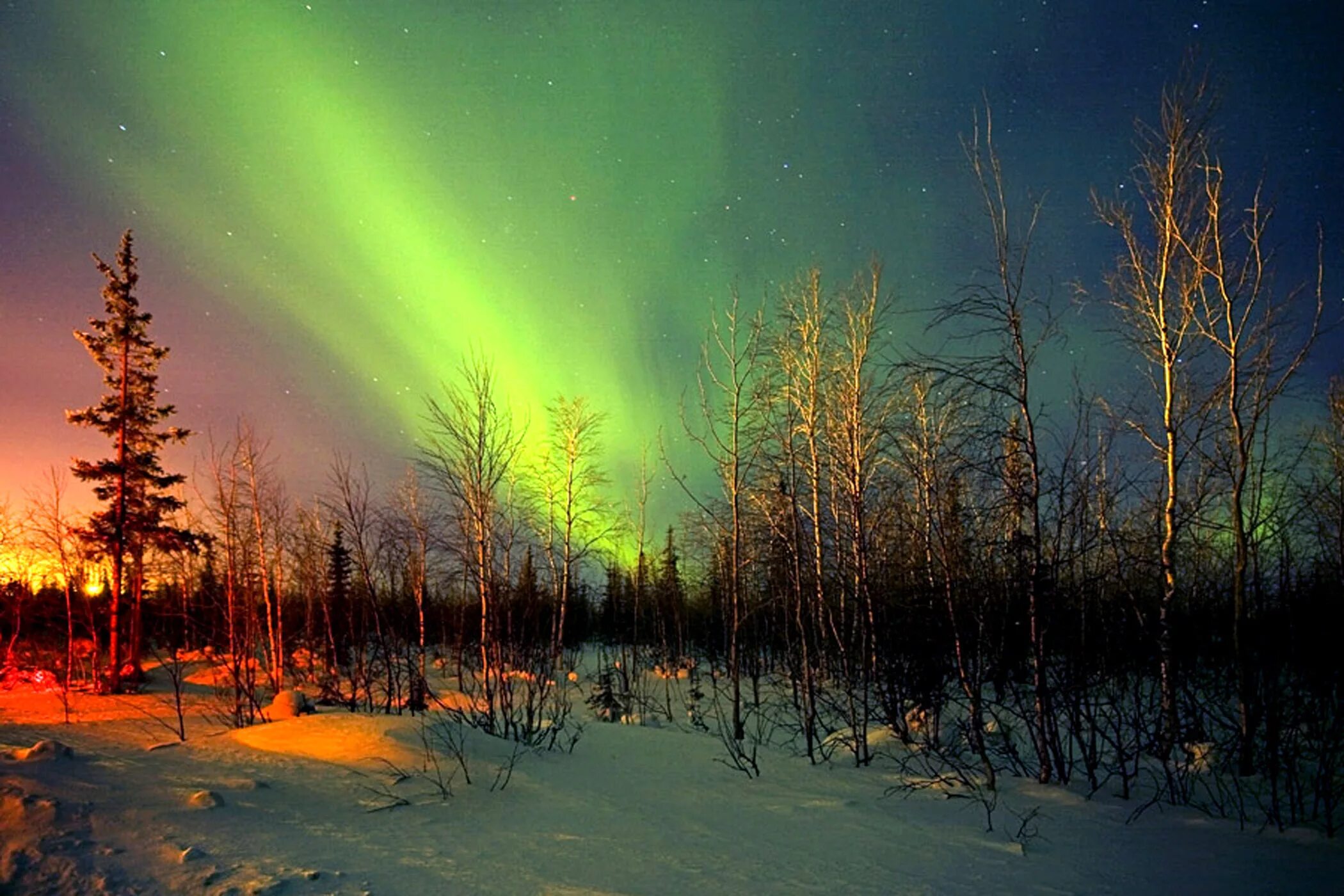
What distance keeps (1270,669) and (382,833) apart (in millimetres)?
10112

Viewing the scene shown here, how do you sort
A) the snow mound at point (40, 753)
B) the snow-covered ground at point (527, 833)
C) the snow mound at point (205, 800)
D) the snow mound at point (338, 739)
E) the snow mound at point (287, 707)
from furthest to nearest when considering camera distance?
1. the snow mound at point (287, 707)
2. the snow mound at point (338, 739)
3. the snow mound at point (40, 753)
4. the snow mound at point (205, 800)
5. the snow-covered ground at point (527, 833)

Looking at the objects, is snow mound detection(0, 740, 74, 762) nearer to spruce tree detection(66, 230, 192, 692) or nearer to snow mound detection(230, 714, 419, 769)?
A: snow mound detection(230, 714, 419, 769)

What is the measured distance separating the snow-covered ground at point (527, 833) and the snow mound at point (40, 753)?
29 millimetres

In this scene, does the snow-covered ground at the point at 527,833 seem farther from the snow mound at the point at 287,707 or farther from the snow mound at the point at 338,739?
the snow mound at the point at 287,707

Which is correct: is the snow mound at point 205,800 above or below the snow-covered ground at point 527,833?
above

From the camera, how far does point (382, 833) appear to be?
20.0 ft

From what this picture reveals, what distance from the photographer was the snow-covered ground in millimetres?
4957

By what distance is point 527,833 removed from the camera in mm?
6438

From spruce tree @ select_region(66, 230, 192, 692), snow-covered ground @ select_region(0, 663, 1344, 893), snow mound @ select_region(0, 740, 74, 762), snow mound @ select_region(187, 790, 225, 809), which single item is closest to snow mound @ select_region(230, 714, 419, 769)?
snow-covered ground @ select_region(0, 663, 1344, 893)

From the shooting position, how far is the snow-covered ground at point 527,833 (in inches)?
195

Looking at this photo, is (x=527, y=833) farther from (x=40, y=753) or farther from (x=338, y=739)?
(x=40, y=753)

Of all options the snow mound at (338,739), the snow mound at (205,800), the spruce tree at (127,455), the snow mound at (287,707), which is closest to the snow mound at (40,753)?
the snow mound at (205,800)

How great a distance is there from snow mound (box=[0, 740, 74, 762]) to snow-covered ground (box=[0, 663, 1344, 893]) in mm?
29

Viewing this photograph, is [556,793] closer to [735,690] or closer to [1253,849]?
[735,690]
